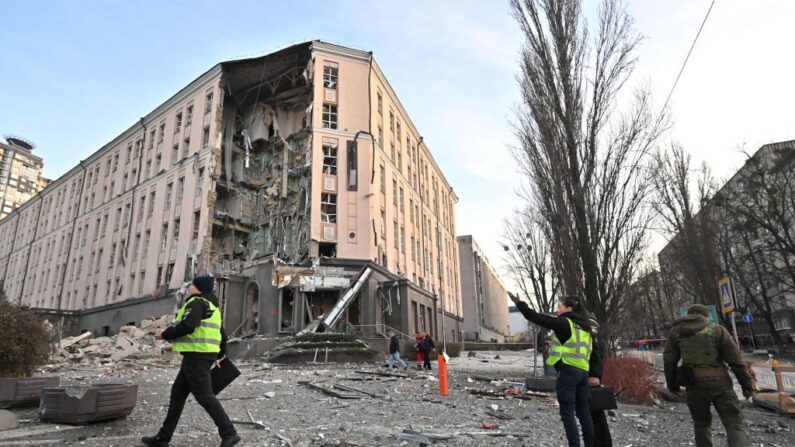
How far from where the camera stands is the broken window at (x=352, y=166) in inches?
1109

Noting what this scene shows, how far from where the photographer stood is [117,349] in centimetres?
2138

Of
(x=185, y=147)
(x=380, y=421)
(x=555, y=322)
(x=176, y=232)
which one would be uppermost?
(x=185, y=147)

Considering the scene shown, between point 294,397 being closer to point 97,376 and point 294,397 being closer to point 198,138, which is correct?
point 97,376

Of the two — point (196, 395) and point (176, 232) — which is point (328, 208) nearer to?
point (176, 232)

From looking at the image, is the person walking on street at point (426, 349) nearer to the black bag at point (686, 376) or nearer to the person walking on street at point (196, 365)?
the black bag at point (686, 376)

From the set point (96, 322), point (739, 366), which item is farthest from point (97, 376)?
point (96, 322)

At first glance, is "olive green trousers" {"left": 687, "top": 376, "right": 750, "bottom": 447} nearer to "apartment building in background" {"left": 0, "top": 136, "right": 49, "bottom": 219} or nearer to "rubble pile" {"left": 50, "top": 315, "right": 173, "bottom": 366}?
"rubble pile" {"left": 50, "top": 315, "right": 173, "bottom": 366}

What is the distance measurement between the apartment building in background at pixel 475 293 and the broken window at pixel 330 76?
115 feet

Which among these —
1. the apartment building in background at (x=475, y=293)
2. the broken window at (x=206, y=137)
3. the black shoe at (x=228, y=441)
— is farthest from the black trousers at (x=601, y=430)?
the apartment building in background at (x=475, y=293)

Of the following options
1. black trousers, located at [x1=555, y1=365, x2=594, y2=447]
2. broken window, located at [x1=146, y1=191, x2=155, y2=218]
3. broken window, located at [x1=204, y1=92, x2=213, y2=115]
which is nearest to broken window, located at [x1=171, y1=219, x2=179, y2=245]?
broken window, located at [x1=146, y1=191, x2=155, y2=218]

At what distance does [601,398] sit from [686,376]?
968 millimetres

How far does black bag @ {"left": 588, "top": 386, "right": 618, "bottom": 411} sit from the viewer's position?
514 cm

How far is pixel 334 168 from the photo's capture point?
28625 millimetres

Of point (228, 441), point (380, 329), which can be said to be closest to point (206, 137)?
point (380, 329)
